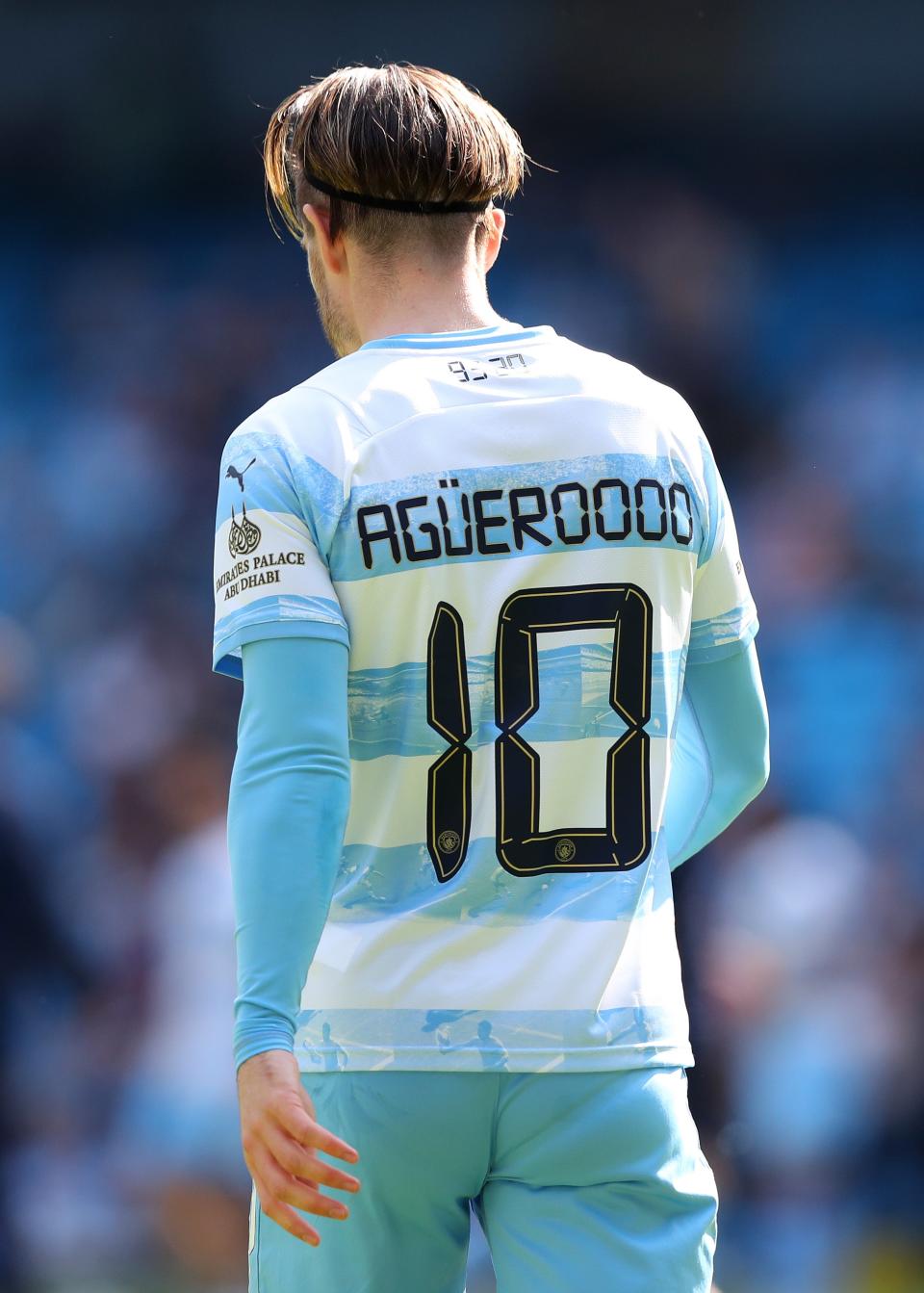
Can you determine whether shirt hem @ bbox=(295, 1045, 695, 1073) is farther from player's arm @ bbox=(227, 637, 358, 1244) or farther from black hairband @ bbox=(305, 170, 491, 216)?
black hairband @ bbox=(305, 170, 491, 216)

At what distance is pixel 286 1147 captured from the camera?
1062 mm

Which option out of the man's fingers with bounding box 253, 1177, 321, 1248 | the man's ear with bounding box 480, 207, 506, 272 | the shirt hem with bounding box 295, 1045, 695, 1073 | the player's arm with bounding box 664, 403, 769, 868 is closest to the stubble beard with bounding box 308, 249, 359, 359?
the man's ear with bounding box 480, 207, 506, 272

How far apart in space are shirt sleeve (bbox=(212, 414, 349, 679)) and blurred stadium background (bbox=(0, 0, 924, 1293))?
85.6 inches

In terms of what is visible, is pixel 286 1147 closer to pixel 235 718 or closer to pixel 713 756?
pixel 713 756

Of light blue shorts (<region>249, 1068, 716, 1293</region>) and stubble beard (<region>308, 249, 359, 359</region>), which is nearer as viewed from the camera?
light blue shorts (<region>249, 1068, 716, 1293</region>)

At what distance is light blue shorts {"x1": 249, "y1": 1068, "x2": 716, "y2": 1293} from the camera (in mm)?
1146

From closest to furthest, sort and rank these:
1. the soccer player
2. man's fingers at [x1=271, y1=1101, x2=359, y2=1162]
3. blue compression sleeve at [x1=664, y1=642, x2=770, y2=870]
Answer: man's fingers at [x1=271, y1=1101, x2=359, y2=1162] → the soccer player → blue compression sleeve at [x1=664, y1=642, x2=770, y2=870]

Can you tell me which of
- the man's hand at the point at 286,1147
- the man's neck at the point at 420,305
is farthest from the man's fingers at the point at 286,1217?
the man's neck at the point at 420,305

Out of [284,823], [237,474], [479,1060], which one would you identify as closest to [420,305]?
[237,474]

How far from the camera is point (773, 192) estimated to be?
11.8ft

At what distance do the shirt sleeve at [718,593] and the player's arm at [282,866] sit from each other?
33 centimetres

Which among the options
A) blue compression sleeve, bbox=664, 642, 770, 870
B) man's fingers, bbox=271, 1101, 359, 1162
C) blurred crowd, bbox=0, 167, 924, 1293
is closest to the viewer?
man's fingers, bbox=271, 1101, 359, 1162

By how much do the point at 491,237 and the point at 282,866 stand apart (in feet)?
1.91

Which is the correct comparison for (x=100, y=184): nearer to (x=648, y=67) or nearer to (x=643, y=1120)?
(x=648, y=67)
